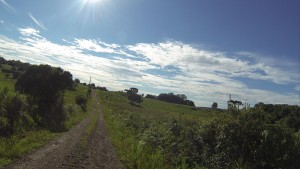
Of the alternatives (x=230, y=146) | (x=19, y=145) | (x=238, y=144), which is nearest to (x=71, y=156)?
(x=19, y=145)

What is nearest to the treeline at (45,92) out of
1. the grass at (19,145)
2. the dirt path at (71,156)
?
the grass at (19,145)

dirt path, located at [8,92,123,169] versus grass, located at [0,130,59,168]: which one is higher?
grass, located at [0,130,59,168]

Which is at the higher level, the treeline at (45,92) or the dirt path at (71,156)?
the treeline at (45,92)

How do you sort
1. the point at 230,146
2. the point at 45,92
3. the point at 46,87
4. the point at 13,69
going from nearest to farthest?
1. the point at 230,146
2. the point at 45,92
3. the point at 46,87
4. the point at 13,69

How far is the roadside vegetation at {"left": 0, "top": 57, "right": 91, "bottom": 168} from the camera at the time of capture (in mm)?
15659

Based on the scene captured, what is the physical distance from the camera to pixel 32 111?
26703mm

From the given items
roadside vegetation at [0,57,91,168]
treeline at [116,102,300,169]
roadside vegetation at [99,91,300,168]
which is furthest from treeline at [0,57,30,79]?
treeline at [116,102,300,169]

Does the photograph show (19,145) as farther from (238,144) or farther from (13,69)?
(13,69)

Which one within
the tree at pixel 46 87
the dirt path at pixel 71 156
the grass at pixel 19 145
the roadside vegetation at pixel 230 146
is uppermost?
the tree at pixel 46 87

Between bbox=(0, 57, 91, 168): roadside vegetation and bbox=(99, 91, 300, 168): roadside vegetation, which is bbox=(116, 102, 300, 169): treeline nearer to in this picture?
bbox=(99, 91, 300, 168): roadside vegetation

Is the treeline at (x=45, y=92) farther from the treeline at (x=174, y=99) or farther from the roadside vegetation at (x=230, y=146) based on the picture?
the treeline at (x=174, y=99)

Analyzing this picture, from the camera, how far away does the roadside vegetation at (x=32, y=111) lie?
15659 mm

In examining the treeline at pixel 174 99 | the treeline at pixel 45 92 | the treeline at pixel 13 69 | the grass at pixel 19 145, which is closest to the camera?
the grass at pixel 19 145

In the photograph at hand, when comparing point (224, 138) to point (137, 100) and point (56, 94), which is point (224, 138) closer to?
point (56, 94)
